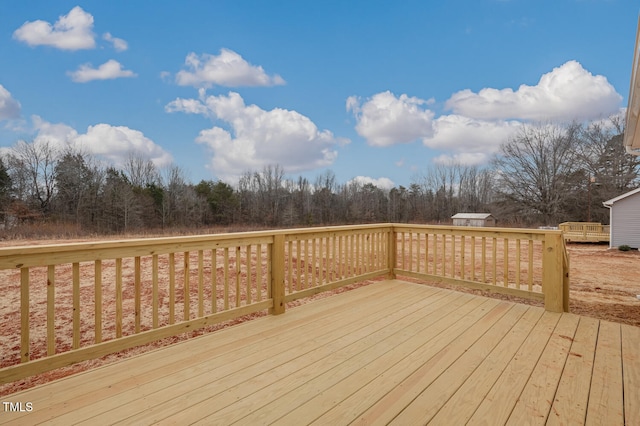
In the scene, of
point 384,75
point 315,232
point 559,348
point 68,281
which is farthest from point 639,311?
point 384,75

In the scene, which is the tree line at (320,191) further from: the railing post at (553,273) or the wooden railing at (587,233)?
the railing post at (553,273)

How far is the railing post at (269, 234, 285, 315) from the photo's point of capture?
3139mm

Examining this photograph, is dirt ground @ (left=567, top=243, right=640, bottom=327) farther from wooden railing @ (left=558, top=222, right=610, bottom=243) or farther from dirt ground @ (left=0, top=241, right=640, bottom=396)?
wooden railing @ (left=558, top=222, right=610, bottom=243)

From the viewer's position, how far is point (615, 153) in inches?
800

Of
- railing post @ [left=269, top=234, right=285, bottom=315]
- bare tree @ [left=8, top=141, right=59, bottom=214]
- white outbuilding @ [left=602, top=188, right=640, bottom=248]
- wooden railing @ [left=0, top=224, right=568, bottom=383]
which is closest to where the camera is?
wooden railing @ [left=0, top=224, right=568, bottom=383]

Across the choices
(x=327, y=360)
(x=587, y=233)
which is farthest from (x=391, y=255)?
(x=587, y=233)

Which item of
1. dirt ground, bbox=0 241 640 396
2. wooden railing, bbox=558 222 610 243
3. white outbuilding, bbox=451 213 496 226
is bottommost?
dirt ground, bbox=0 241 640 396

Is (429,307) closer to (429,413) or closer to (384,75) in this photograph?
(429,413)

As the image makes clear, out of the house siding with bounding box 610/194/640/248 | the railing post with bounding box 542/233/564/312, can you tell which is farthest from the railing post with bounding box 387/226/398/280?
the house siding with bounding box 610/194/640/248

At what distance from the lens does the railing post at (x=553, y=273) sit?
3.20m

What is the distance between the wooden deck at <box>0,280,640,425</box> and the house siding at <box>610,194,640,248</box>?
46.1 feet

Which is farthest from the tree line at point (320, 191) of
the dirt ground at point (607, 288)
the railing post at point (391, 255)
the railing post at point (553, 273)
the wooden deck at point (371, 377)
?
the railing post at point (553, 273)

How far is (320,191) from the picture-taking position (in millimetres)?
Answer: 29328

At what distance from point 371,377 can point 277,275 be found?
1.48 meters
